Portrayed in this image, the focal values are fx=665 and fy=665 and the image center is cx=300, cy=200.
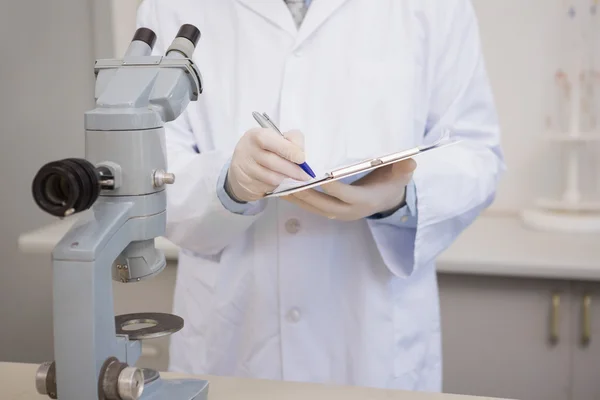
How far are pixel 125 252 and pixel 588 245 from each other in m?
1.22

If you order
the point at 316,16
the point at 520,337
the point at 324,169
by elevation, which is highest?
the point at 316,16

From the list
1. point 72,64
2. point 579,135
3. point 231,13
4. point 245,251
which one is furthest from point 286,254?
point 72,64

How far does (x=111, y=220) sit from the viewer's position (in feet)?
1.88

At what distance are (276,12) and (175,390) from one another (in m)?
0.61

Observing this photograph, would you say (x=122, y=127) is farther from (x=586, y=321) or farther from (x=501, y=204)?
(x=501, y=204)

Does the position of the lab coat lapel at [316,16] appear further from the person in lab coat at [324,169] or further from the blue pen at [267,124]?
the blue pen at [267,124]

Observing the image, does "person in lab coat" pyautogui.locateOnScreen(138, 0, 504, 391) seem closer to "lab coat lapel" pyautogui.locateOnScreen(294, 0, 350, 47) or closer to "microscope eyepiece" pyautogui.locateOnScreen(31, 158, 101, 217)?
Result: "lab coat lapel" pyautogui.locateOnScreen(294, 0, 350, 47)

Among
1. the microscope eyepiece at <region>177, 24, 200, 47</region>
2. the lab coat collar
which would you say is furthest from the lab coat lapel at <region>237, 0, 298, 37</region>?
the microscope eyepiece at <region>177, 24, 200, 47</region>

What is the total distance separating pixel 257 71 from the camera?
1025mm

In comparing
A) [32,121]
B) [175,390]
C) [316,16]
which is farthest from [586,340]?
[32,121]

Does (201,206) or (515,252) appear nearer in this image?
(201,206)

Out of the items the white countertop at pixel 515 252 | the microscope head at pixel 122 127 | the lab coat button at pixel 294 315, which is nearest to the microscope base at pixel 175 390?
the microscope head at pixel 122 127

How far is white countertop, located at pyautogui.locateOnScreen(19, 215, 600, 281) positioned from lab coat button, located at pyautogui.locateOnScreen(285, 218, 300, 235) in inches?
21.0

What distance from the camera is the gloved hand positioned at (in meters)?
0.74
